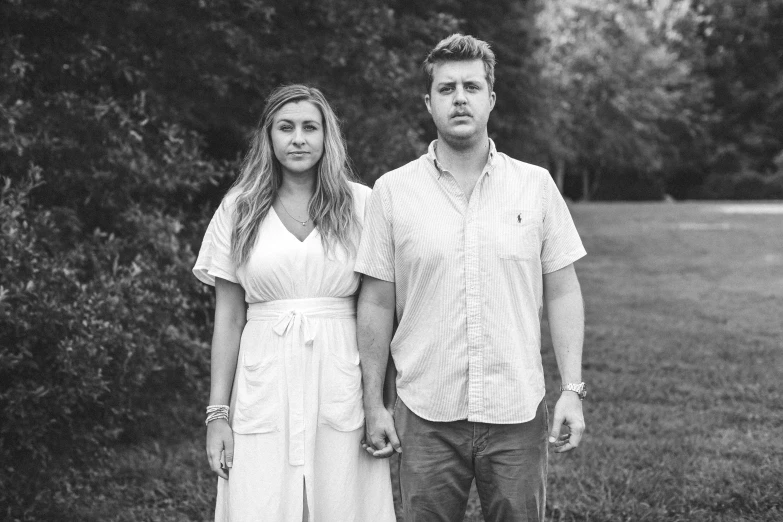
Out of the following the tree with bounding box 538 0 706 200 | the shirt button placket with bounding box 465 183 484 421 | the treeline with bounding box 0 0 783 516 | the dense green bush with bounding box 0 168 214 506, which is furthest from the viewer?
the tree with bounding box 538 0 706 200

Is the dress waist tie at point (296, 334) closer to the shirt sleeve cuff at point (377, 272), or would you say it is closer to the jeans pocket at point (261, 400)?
the jeans pocket at point (261, 400)

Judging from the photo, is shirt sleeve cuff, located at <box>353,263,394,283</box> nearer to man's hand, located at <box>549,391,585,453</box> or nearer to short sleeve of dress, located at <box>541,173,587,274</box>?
short sleeve of dress, located at <box>541,173,587,274</box>

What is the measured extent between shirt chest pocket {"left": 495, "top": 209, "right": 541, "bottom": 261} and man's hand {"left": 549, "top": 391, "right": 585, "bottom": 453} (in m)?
0.45

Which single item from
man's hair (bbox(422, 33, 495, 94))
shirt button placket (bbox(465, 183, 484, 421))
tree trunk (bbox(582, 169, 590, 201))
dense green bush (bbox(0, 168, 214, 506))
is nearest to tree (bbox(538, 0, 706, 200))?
tree trunk (bbox(582, 169, 590, 201))

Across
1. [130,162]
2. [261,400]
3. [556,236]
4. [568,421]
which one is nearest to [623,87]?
[130,162]

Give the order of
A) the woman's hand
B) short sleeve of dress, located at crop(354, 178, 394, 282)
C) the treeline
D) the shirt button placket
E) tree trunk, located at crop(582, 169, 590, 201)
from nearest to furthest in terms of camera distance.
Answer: the shirt button placket, short sleeve of dress, located at crop(354, 178, 394, 282), the woman's hand, the treeline, tree trunk, located at crop(582, 169, 590, 201)

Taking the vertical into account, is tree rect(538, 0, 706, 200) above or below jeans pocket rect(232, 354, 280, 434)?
above

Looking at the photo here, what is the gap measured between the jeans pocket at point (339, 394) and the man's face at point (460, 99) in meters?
0.80

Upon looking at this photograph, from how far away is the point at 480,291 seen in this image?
261cm

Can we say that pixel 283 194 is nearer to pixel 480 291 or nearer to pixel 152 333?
pixel 480 291

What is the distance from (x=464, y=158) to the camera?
272 centimetres

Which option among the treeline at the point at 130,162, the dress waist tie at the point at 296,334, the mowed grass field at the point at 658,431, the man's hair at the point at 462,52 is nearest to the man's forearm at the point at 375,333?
the dress waist tie at the point at 296,334

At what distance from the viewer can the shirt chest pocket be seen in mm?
2611

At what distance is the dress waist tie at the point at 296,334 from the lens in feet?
9.19
